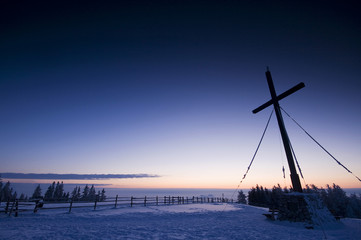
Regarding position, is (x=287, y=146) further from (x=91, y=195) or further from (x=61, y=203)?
(x=91, y=195)

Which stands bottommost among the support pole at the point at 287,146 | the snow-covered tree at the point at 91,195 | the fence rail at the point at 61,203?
the snow-covered tree at the point at 91,195

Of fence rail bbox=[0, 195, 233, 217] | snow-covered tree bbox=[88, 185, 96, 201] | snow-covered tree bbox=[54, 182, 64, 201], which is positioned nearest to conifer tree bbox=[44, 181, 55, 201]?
snow-covered tree bbox=[54, 182, 64, 201]

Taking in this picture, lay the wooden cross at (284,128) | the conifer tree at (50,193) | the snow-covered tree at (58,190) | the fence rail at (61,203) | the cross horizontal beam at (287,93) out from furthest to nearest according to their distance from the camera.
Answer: the snow-covered tree at (58,190)
the conifer tree at (50,193)
the fence rail at (61,203)
the wooden cross at (284,128)
the cross horizontal beam at (287,93)

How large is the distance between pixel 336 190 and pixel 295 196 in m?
75.1

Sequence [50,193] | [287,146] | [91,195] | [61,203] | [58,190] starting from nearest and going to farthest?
[287,146], [61,203], [50,193], [91,195], [58,190]

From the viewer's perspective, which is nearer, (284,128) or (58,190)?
(284,128)

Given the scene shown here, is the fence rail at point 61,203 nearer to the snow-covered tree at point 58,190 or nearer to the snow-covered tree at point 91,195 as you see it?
the snow-covered tree at point 91,195

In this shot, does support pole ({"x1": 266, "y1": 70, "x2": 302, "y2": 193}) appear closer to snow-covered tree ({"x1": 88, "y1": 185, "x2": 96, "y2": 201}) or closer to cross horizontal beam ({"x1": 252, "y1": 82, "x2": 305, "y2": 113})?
cross horizontal beam ({"x1": 252, "y1": 82, "x2": 305, "y2": 113})

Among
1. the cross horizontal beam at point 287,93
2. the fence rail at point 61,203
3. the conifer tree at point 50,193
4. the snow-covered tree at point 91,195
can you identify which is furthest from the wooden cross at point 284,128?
the conifer tree at point 50,193

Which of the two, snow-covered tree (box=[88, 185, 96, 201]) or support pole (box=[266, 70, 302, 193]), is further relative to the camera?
snow-covered tree (box=[88, 185, 96, 201])

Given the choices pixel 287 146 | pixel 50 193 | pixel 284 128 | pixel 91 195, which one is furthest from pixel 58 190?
pixel 284 128

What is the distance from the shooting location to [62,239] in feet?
22.3

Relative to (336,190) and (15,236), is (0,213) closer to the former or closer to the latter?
(15,236)


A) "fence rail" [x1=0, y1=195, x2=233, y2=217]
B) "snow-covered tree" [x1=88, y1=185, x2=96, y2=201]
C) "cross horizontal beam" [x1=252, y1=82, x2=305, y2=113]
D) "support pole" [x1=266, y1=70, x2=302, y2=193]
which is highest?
"cross horizontal beam" [x1=252, y1=82, x2=305, y2=113]
